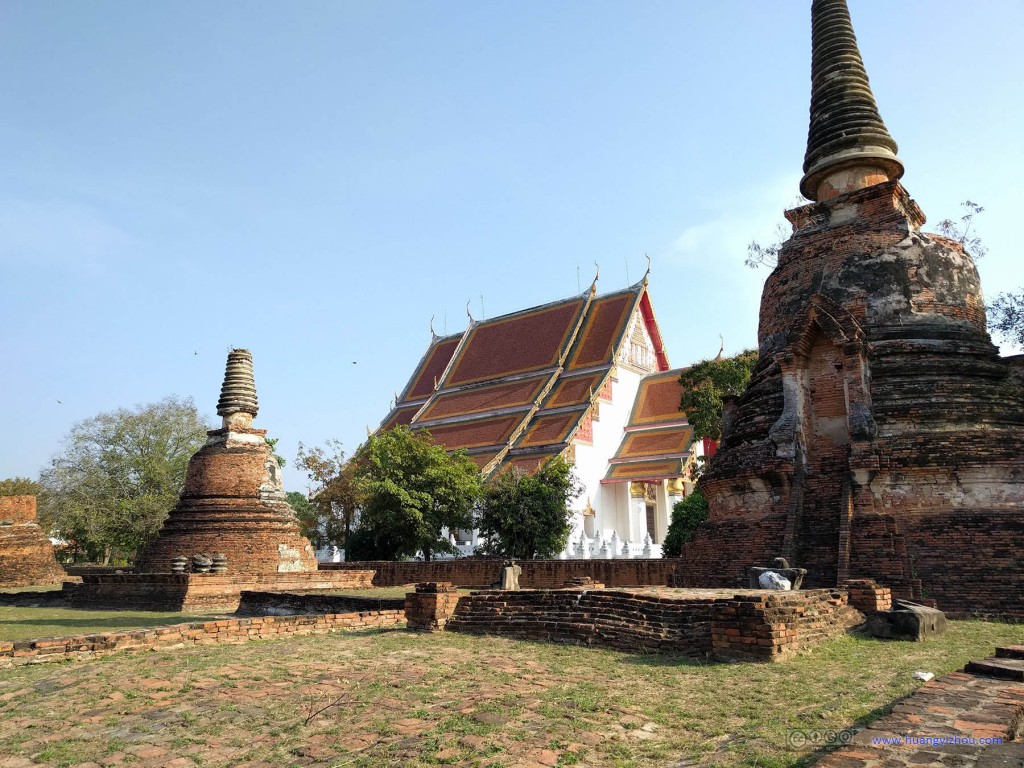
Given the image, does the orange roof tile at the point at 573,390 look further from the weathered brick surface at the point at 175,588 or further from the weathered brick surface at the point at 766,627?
the weathered brick surface at the point at 766,627

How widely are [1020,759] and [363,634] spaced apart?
683 centimetres

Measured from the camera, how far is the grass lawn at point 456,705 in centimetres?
389

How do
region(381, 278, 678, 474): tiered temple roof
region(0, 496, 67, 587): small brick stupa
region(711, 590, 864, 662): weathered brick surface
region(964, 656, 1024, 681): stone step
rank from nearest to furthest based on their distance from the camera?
region(964, 656, 1024, 681): stone step
region(711, 590, 864, 662): weathered brick surface
region(0, 496, 67, 587): small brick stupa
region(381, 278, 678, 474): tiered temple roof

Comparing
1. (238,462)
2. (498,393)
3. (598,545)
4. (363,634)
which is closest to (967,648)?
(363,634)

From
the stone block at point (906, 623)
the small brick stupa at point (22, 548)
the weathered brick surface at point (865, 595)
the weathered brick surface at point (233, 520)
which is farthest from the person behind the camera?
the small brick stupa at point (22, 548)

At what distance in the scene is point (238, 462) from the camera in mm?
19109

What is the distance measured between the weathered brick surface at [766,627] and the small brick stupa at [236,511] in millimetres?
12882

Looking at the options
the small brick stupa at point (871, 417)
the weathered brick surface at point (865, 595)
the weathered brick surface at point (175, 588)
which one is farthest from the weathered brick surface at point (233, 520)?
the weathered brick surface at point (865, 595)

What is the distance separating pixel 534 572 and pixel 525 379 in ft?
59.3

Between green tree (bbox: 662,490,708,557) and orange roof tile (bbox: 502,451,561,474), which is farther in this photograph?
orange roof tile (bbox: 502,451,561,474)

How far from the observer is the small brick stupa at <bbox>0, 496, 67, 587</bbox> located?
22.9 m

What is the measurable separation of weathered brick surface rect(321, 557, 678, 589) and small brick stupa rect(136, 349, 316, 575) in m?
2.69

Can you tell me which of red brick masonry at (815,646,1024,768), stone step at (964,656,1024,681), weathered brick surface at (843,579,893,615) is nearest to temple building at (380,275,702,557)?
weathered brick surface at (843,579,893,615)

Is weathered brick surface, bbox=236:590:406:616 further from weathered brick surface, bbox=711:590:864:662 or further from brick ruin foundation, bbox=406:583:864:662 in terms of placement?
weathered brick surface, bbox=711:590:864:662
